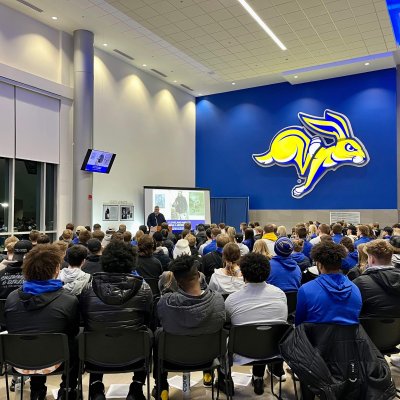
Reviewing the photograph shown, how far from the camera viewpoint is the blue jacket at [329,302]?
2.61 meters

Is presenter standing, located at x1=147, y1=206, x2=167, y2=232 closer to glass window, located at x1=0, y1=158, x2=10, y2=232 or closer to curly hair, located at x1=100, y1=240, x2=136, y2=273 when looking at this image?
glass window, located at x1=0, y1=158, x2=10, y2=232

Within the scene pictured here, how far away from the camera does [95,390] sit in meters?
2.88

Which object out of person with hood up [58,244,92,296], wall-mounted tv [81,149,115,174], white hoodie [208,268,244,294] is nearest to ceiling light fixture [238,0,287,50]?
wall-mounted tv [81,149,115,174]

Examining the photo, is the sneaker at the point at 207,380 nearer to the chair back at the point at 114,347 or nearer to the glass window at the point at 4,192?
the chair back at the point at 114,347

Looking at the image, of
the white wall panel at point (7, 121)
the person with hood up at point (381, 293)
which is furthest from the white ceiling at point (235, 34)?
the person with hood up at point (381, 293)

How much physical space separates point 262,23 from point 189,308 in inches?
351

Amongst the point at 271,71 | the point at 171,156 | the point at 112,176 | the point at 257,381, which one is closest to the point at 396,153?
the point at 271,71

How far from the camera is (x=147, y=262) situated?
179 inches

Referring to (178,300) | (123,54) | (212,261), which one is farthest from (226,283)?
(123,54)

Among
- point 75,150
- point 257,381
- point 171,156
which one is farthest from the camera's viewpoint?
point 171,156

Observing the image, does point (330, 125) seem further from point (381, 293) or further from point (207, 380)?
point (207, 380)

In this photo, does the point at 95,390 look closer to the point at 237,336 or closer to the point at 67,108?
the point at 237,336

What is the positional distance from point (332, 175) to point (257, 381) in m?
11.6

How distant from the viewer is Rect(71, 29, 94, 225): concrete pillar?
10797mm
